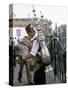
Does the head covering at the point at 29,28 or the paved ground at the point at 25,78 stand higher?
the head covering at the point at 29,28

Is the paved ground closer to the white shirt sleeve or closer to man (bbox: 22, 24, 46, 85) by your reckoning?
man (bbox: 22, 24, 46, 85)

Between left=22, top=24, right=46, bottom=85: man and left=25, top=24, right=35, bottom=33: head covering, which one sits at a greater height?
left=25, top=24, right=35, bottom=33: head covering

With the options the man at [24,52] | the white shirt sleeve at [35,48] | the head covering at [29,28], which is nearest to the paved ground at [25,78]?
the man at [24,52]

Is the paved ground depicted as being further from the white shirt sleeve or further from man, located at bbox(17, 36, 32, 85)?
the white shirt sleeve

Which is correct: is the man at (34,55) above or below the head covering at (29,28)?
below

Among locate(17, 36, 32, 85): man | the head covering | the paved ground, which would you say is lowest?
the paved ground

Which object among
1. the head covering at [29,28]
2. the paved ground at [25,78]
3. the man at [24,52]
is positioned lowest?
the paved ground at [25,78]

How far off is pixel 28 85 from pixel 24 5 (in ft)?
1.74

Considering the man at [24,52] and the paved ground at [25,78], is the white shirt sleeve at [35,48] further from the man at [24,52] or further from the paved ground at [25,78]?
the paved ground at [25,78]

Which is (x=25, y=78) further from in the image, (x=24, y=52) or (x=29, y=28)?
(x=29, y=28)

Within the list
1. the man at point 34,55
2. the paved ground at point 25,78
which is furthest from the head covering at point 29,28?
the paved ground at point 25,78

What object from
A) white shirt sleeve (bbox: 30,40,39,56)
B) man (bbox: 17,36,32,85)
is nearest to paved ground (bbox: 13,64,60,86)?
man (bbox: 17,36,32,85)

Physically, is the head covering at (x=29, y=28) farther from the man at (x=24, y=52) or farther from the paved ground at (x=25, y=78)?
the paved ground at (x=25, y=78)

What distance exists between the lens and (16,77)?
238 centimetres
